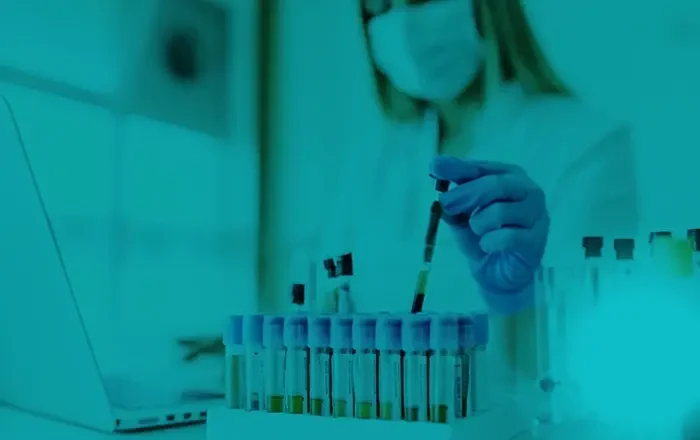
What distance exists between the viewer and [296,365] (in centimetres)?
108

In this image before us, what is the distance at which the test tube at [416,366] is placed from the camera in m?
1.00

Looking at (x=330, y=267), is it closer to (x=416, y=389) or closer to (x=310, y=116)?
(x=310, y=116)

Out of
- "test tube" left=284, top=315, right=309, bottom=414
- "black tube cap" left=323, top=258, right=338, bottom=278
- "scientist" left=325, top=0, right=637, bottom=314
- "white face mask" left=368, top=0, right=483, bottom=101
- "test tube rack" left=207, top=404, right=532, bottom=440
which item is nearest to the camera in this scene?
"test tube rack" left=207, top=404, right=532, bottom=440

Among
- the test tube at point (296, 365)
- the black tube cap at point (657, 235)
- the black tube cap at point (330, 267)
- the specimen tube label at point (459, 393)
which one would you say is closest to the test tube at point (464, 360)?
the specimen tube label at point (459, 393)

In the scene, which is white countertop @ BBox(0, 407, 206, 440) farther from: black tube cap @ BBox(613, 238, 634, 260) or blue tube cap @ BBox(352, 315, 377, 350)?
black tube cap @ BBox(613, 238, 634, 260)

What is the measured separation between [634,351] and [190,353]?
2.56ft

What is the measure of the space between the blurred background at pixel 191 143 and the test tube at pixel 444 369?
Answer: 0.39 m

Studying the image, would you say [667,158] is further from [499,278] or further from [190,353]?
[190,353]

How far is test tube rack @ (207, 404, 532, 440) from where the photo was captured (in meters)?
0.97

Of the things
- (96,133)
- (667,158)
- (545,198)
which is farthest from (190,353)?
(667,158)

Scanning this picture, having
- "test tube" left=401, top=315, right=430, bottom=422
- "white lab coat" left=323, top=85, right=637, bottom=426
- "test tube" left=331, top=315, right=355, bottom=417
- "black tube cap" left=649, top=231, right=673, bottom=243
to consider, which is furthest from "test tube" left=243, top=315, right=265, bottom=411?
"black tube cap" left=649, top=231, right=673, bottom=243

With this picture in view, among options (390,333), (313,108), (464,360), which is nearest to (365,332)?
(390,333)

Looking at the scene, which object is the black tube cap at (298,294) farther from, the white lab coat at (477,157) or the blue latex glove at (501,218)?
the blue latex glove at (501,218)

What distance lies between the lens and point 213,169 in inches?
57.8
